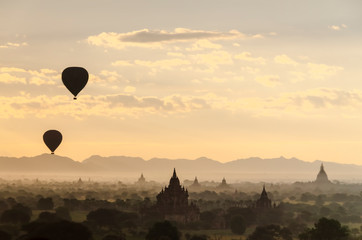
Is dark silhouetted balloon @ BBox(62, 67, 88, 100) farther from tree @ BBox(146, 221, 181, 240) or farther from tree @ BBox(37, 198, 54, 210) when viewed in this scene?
tree @ BBox(37, 198, 54, 210)

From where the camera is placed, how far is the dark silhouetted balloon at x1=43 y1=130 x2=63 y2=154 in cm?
12825

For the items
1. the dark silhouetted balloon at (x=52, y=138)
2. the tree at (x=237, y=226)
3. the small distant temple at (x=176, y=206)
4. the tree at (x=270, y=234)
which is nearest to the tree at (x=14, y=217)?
the dark silhouetted balloon at (x=52, y=138)

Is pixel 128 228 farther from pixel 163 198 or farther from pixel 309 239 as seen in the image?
pixel 309 239

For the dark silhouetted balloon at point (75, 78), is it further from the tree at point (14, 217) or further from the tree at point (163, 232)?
the tree at point (14, 217)

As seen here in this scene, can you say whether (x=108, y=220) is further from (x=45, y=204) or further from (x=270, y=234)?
(x=45, y=204)

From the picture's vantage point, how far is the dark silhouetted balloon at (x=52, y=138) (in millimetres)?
128250

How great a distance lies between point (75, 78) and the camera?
110m

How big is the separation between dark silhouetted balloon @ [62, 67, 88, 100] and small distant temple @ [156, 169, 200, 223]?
4956 cm

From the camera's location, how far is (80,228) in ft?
339

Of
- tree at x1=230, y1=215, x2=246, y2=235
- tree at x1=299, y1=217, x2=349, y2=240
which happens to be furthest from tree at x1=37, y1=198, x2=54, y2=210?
tree at x1=299, y1=217, x2=349, y2=240

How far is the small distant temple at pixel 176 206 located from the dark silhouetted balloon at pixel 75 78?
4956 cm

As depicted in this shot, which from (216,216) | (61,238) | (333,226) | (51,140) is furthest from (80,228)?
(216,216)

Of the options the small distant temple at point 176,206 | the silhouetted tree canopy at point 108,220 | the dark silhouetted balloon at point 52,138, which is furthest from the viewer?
the small distant temple at point 176,206

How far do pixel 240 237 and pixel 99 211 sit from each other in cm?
2968
